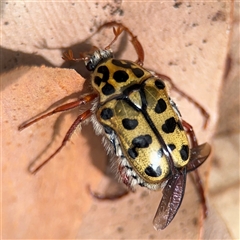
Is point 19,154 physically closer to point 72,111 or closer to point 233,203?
point 72,111

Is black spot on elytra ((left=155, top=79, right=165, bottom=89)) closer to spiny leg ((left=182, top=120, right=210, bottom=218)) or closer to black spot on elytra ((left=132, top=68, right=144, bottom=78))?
black spot on elytra ((left=132, top=68, right=144, bottom=78))

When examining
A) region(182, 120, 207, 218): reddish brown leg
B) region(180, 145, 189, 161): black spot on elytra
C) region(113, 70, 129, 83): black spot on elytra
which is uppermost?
region(113, 70, 129, 83): black spot on elytra

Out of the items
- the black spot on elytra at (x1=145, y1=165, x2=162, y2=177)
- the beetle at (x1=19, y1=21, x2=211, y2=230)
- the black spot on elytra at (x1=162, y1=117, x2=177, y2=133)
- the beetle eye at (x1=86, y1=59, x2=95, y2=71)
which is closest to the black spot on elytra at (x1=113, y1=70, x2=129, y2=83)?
the beetle at (x1=19, y1=21, x2=211, y2=230)

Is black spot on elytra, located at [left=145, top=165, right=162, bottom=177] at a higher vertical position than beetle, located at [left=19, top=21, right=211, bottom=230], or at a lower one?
→ lower

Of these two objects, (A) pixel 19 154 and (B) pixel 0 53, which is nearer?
(B) pixel 0 53

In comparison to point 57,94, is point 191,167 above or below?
below

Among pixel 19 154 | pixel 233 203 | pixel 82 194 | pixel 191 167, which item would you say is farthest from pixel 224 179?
pixel 19 154

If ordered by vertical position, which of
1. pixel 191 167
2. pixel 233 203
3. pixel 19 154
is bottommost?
pixel 233 203

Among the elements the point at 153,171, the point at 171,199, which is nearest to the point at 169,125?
the point at 153,171
